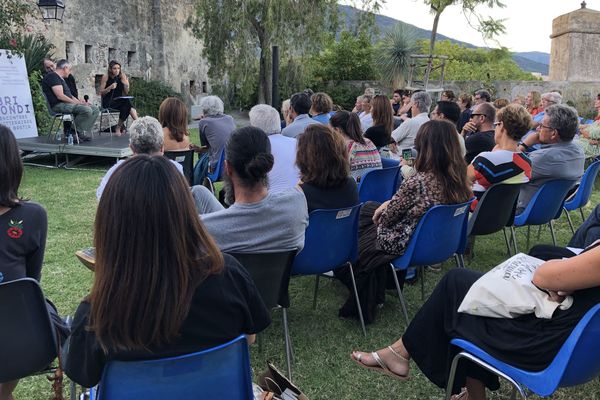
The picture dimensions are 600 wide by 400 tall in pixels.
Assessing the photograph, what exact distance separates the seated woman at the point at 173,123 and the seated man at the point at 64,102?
3.83 m

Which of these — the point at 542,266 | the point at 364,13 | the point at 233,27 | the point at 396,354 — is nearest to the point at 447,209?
the point at 396,354

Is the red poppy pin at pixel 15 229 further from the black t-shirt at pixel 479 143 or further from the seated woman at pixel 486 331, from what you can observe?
the black t-shirt at pixel 479 143

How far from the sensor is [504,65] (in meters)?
23.8

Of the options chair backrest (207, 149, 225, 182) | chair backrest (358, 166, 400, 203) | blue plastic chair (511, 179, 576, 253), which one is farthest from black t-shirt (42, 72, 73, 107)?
blue plastic chair (511, 179, 576, 253)

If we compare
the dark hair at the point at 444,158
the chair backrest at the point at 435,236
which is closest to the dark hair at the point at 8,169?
the chair backrest at the point at 435,236

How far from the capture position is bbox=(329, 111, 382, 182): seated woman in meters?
4.49

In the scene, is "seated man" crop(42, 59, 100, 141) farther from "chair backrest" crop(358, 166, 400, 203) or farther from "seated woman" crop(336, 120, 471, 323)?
"seated woman" crop(336, 120, 471, 323)

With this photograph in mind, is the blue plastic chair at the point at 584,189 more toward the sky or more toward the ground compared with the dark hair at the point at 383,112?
more toward the ground

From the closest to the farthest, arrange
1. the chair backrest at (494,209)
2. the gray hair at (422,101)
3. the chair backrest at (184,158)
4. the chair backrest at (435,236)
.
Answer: the chair backrest at (435,236) → the chair backrest at (494,209) → the chair backrest at (184,158) → the gray hair at (422,101)

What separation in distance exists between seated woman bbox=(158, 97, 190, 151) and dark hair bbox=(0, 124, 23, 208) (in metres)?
2.99

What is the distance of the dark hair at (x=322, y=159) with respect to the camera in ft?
10.0

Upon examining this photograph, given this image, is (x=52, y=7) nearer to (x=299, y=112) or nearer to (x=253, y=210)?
(x=299, y=112)

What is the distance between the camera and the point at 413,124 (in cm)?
548

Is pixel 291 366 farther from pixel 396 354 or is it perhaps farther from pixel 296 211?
pixel 296 211
